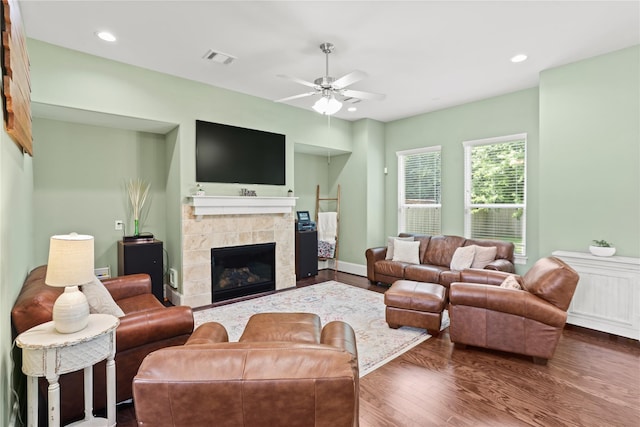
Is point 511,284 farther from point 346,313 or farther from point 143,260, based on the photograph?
point 143,260

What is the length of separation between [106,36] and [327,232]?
15.4 feet

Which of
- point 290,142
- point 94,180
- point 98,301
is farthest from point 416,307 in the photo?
point 94,180

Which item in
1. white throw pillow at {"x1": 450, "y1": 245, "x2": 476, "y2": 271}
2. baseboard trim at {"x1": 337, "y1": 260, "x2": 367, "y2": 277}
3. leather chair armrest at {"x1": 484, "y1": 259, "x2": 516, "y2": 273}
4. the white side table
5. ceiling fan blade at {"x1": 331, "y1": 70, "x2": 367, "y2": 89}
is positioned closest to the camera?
the white side table

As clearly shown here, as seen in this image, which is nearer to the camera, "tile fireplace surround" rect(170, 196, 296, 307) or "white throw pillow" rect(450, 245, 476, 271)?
"tile fireplace surround" rect(170, 196, 296, 307)

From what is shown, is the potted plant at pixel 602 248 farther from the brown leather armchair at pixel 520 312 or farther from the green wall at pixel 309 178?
the green wall at pixel 309 178

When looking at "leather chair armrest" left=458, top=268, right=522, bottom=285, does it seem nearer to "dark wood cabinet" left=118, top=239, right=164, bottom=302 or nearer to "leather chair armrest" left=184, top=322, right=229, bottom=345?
"leather chair armrest" left=184, top=322, right=229, bottom=345

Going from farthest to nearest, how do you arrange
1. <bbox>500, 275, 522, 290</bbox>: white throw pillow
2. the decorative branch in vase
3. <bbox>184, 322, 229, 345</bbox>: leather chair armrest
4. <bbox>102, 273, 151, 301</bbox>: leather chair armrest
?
the decorative branch in vase, <bbox>102, 273, 151, 301</bbox>: leather chair armrest, <bbox>500, 275, 522, 290</bbox>: white throw pillow, <bbox>184, 322, 229, 345</bbox>: leather chair armrest

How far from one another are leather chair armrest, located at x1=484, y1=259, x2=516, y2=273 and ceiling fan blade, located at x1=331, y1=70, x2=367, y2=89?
314 cm

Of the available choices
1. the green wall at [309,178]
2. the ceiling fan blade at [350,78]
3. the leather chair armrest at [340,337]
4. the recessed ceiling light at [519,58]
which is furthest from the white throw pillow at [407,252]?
the leather chair armrest at [340,337]

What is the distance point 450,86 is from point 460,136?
3.74ft

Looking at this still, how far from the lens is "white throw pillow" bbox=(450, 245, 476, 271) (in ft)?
14.7

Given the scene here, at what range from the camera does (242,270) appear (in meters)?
4.90

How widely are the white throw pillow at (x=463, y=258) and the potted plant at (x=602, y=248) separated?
1.34 m

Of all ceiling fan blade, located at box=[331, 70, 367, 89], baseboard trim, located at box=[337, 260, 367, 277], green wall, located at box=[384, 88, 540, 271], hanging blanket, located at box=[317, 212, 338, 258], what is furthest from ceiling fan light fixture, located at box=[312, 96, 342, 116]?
baseboard trim, located at box=[337, 260, 367, 277]
